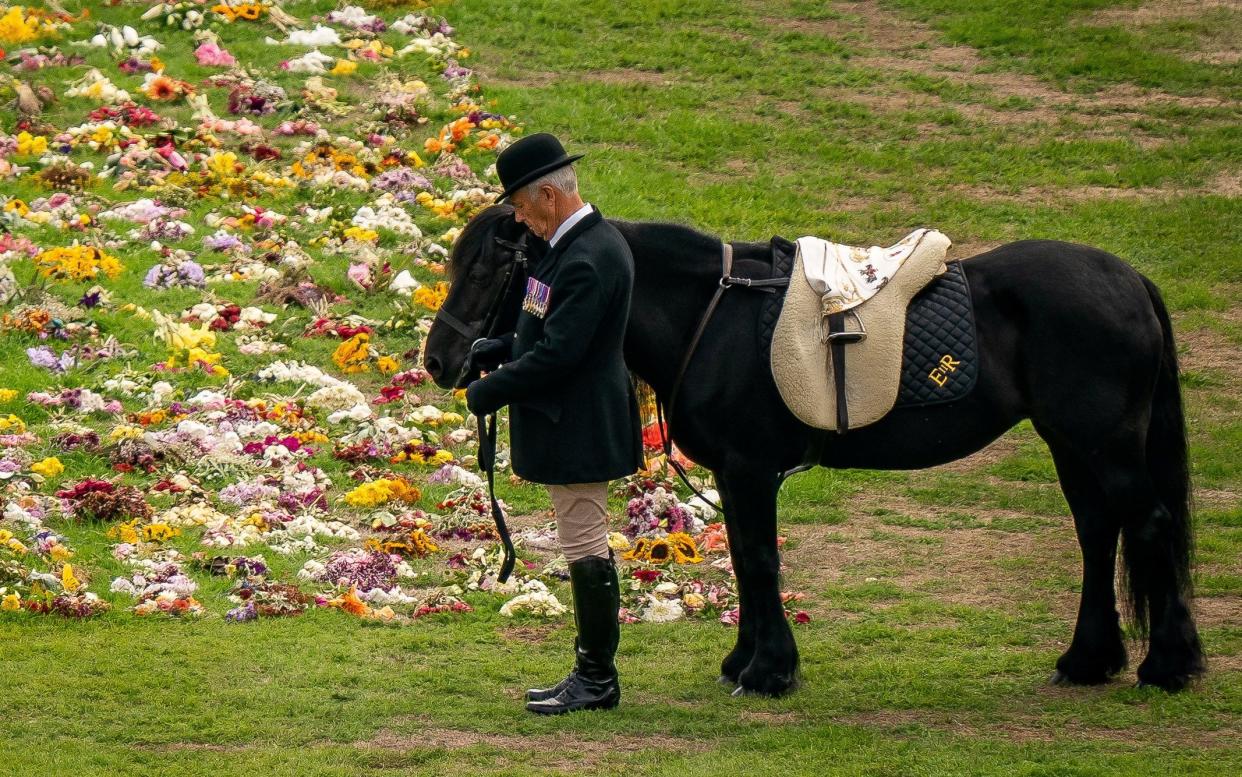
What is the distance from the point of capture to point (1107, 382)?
7008 mm

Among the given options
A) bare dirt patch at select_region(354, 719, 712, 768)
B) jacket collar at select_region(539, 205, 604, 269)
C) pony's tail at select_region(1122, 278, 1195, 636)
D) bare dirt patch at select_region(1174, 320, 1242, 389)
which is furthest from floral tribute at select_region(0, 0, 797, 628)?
bare dirt patch at select_region(1174, 320, 1242, 389)

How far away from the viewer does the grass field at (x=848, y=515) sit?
6.55m

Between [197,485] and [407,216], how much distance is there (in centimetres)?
508

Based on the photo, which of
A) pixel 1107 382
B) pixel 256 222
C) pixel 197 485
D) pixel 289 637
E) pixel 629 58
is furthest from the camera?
pixel 629 58

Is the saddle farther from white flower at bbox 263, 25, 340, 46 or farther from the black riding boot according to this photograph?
white flower at bbox 263, 25, 340, 46

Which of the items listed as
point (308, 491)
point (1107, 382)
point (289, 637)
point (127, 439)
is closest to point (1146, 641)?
point (1107, 382)

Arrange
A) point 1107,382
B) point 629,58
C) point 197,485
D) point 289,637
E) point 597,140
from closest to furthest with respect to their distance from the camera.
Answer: point 1107,382
point 289,637
point 197,485
point 597,140
point 629,58

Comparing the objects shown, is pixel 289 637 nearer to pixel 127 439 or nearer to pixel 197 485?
pixel 197 485

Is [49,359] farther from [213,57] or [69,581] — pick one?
[213,57]

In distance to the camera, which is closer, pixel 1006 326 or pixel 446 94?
pixel 1006 326

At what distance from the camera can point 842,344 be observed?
23.0 ft

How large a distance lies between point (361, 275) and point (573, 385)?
738cm

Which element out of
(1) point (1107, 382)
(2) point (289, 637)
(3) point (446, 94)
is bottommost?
(2) point (289, 637)

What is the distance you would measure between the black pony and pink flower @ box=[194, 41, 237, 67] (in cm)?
1202
